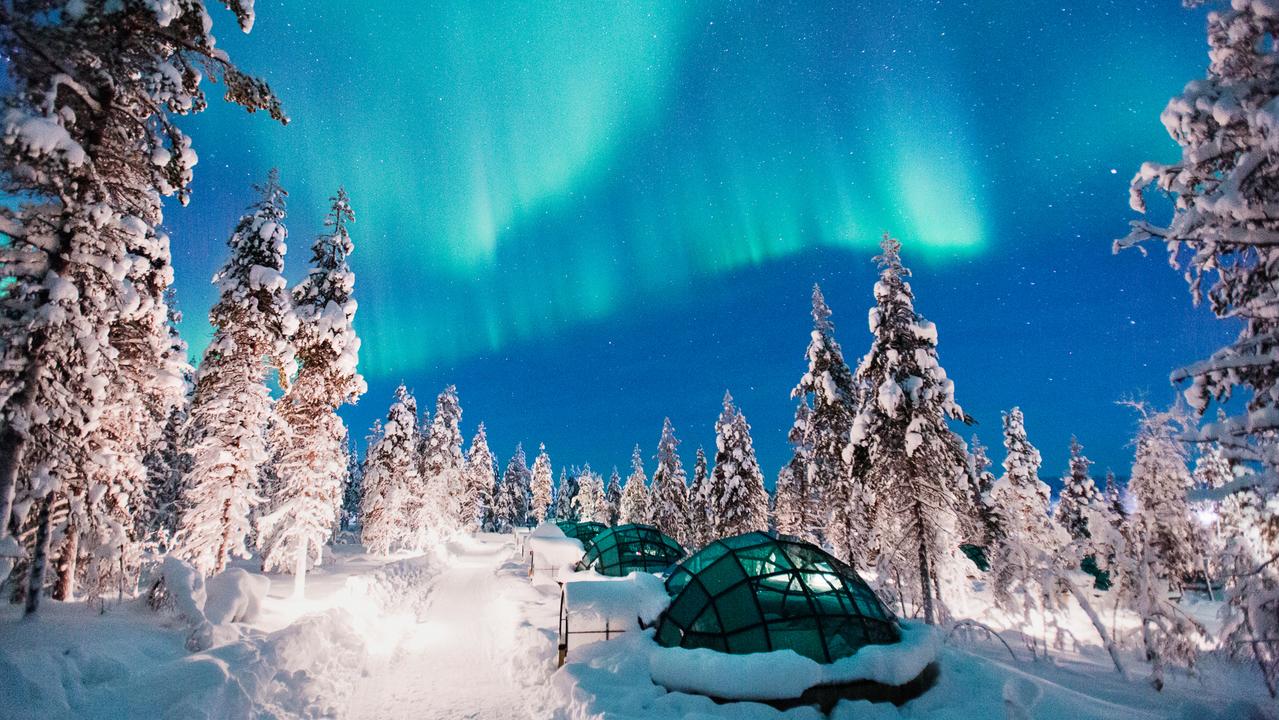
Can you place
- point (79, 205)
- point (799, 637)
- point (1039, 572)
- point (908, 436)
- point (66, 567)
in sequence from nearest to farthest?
1. point (79, 205)
2. point (799, 637)
3. point (66, 567)
4. point (1039, 572)
5. point (908, 436)

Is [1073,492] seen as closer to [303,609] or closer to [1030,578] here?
[1030,578]

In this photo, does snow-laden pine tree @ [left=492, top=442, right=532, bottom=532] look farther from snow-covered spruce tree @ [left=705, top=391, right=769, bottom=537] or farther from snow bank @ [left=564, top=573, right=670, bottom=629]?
snow bank @ [left=564, top=573, right=670, bottom=629]

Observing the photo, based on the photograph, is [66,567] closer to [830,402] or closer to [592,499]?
[830,402]

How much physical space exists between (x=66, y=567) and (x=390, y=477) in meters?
25.8

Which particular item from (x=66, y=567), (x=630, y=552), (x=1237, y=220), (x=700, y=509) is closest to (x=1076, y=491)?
(x=700, y=509)

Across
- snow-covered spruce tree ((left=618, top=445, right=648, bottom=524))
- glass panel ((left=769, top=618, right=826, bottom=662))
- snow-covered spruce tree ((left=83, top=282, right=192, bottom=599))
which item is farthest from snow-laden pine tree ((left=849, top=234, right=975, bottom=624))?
snow-covered spruce tree ((left=618, top=445, right=648, bottom=524))

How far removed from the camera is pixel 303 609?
50.3 feet

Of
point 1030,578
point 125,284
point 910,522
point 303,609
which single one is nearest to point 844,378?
point 910,522

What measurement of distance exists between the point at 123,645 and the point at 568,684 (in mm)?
7077

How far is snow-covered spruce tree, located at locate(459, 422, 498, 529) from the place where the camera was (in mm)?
55875

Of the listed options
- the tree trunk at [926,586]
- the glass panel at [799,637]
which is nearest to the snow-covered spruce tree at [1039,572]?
the tree trunk at [926,586]

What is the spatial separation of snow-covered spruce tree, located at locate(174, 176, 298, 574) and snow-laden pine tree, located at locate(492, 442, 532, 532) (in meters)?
58.0

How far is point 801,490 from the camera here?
3578 centimetres

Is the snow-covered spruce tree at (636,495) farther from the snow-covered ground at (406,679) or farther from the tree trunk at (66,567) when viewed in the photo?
the tree trunk at (66,567)
